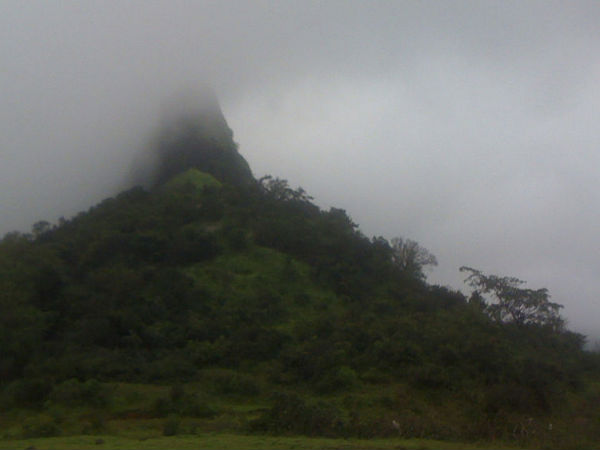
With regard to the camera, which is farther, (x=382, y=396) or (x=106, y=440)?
(x=382, y=396)

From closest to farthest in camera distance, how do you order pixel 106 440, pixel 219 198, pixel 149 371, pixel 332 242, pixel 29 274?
pixel 106 440 < pixel 149 371 < pixel 29 274 < pixel 332 242 < pixel 219 198

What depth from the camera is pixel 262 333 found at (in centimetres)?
3656

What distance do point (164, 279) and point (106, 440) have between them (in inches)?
919

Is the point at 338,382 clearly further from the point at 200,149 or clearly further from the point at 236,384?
the point at 200,149

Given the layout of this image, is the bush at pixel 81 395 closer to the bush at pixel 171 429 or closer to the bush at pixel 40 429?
the bush at pixel 40 429

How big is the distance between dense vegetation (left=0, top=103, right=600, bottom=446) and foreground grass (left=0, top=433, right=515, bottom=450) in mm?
1340

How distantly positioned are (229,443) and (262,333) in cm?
1841

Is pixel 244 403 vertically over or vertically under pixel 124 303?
under

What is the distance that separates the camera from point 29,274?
41.6m

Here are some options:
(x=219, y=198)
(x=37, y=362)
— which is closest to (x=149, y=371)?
(x=37, y=362)

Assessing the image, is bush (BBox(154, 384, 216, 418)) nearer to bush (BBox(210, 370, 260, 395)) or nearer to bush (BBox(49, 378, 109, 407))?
bush (BBox(49, 378, 109, 407))

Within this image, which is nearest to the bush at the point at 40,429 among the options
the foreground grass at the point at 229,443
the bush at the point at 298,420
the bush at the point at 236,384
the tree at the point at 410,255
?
the foreground grass at the point at 229,443

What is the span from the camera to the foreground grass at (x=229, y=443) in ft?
57.5

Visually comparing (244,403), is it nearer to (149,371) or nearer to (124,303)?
(149,371)
